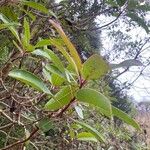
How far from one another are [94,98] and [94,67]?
6cm

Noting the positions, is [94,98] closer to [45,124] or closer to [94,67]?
[94,67]

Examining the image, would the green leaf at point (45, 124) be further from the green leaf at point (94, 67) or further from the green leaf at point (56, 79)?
the green leaf at point (94, 67)

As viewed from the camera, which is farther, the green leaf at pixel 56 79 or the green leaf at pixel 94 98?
the green leaf at pixel 56 79

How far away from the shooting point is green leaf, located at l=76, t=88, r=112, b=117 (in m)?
0.74

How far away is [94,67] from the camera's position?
0.74 meters

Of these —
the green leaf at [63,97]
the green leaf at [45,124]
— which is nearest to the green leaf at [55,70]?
the green leaf at [63,97]

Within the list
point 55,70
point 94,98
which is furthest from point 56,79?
point 94,98

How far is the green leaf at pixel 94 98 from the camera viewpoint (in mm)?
737

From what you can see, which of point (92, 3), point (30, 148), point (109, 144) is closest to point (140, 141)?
point (92, 3)

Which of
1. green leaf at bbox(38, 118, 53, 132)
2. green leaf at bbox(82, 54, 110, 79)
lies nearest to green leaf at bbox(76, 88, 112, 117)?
green leaf at bbox(82, 54, 110, 79)

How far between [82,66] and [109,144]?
183cm

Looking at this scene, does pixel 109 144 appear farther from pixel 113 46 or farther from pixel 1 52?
pixel 113 46

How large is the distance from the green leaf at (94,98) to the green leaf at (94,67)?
1.2 inches

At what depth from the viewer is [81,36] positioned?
343 cm
